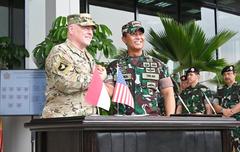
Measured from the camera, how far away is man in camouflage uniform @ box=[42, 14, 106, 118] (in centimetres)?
210

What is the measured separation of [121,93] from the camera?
2.22m

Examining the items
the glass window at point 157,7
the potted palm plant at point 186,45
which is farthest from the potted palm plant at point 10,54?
the glass window at point 157,7

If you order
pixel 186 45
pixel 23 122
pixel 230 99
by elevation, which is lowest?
pixel 23 122

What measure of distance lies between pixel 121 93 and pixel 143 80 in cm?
28

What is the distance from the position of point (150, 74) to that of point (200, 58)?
13.7ft

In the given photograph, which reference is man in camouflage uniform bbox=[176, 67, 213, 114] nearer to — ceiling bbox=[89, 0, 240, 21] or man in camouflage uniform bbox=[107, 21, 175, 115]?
man in camouflage uniform bbox=[107, 21, 175, 115]

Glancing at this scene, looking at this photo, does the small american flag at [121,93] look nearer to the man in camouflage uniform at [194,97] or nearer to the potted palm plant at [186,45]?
→ the man in camouflage uniform at [194,97]

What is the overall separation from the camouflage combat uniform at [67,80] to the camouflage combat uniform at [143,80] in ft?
0.82

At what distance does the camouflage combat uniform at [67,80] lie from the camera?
6.87ft

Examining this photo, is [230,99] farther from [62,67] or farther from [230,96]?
[62,67]

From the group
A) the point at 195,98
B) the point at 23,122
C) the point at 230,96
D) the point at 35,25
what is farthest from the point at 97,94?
the point at 35,25

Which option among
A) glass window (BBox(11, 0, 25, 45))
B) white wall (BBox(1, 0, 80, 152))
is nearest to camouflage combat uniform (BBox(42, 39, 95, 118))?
white wall (BBox(1, 0, 80, 152))

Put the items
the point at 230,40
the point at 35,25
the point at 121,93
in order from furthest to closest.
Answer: the point at 230,40, the point at 35,25, the point at 121,93

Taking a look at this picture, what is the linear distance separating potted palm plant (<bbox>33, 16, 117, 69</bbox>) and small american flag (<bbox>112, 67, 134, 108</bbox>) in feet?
7.04
